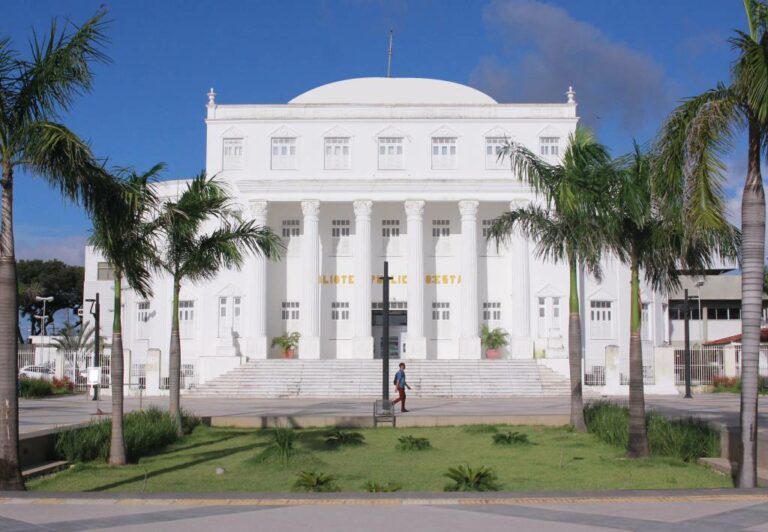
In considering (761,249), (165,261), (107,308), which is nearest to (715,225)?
(761,249)

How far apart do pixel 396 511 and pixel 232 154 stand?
39.6 metres

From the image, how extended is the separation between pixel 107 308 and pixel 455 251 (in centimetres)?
2629

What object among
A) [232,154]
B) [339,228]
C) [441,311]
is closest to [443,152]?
[339,228]

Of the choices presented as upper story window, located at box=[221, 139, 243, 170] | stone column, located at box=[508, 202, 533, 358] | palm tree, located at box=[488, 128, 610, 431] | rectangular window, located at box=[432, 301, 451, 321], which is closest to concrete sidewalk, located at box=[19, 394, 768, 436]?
palm tree, located at box=[488, 128, 610, 431]

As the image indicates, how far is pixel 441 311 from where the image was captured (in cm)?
4791

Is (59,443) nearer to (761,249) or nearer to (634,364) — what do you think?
(634,364)

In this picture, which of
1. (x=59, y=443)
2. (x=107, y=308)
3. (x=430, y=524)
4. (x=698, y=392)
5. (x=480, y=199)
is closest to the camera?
(x=430, y=524)

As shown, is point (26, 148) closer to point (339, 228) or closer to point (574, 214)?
point (574, 214)

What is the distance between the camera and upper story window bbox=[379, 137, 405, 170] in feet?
156

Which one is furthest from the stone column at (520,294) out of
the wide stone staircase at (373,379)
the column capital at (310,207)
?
the column capital at (310,207)

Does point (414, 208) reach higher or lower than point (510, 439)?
higher

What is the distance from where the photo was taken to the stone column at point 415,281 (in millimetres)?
44625

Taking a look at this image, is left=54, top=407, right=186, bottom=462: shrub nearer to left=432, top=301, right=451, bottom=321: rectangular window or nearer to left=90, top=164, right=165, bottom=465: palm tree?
left=90, top=164, right=165, bottom=465: palm tree

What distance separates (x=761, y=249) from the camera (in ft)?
41.4
